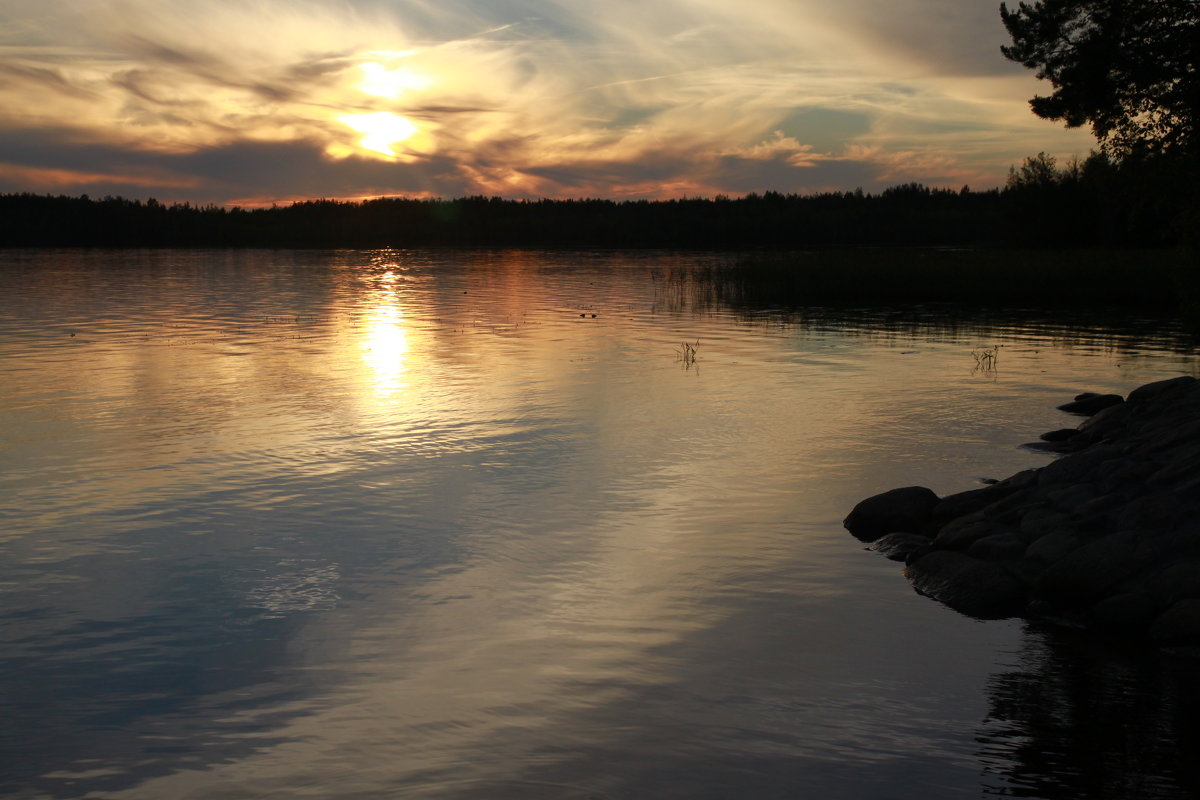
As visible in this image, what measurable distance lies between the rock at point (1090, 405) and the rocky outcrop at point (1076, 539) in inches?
301

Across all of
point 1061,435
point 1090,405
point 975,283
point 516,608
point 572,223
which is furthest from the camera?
point 572,223

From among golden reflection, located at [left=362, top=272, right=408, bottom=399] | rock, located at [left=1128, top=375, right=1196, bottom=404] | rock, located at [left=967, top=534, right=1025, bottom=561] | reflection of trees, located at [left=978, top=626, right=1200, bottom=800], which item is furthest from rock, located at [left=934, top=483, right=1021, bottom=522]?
golden reflection, located at [left=362, top=272, right=408, bottom=399]

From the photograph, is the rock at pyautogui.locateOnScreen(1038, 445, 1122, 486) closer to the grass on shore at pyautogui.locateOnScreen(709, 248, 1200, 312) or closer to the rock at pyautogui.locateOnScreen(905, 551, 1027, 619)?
the rock at pyautogui.locateOnScreen(905, 551, 1027, 619)

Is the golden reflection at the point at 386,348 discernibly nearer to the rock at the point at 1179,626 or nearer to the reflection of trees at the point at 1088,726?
the reflection of trees at the point at 1088,726

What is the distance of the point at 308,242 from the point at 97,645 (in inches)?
6187

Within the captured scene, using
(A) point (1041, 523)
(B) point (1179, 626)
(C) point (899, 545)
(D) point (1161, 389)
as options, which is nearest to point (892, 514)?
(C) point (899, 545)

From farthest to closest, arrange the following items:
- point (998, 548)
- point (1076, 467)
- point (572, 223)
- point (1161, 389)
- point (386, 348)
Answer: point (572, 223) → point (386, 348) → point (1161, 389) → point (1076, 467) → point (998, 548)

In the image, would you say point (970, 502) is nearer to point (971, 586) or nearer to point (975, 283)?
point (971, 586)

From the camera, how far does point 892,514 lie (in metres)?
12.5

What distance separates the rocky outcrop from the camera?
951 centimetres

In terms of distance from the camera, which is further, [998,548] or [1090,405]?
[1090,405]

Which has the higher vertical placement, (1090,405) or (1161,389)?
(1161,389)

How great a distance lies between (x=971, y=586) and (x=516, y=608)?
4.66 m

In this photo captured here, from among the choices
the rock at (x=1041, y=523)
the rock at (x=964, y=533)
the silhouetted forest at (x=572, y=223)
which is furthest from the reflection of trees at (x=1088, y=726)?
the silhouetted forest at (x=572, y=223)
